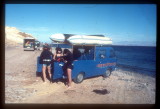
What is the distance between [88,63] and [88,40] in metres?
1.14

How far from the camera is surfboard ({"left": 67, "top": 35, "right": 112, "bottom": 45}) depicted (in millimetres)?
8070

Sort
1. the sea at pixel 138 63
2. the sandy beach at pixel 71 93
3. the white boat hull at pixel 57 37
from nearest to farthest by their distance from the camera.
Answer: the sandy beach at pixel 71 93, the white boat hull at pixel 57 37, the sea at pixel 138 63

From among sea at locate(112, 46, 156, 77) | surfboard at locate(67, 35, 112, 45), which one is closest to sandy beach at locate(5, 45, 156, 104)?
surfboard at locate(67, 35, 112, 45)

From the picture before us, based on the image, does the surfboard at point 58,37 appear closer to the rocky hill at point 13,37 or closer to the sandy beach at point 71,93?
the sandy beach at point 71,93

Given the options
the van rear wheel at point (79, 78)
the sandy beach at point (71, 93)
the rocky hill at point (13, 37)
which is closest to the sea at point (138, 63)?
the sandy beach at point (71, 93)

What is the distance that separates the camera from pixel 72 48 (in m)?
7.98

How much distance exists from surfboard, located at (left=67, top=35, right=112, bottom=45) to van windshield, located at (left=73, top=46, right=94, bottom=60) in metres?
0.33

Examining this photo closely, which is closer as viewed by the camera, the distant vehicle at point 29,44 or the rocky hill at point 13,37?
the distant vehicle at point 29,44

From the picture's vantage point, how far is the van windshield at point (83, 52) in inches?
335

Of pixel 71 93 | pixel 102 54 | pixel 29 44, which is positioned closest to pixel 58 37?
pixel 102 54

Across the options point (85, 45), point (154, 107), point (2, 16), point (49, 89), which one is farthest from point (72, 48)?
point (154, 107)

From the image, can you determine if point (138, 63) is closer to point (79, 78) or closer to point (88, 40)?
point (88, 40)

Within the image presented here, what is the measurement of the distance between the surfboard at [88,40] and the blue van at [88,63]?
0.22m

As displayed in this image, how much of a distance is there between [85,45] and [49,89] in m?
2.65
